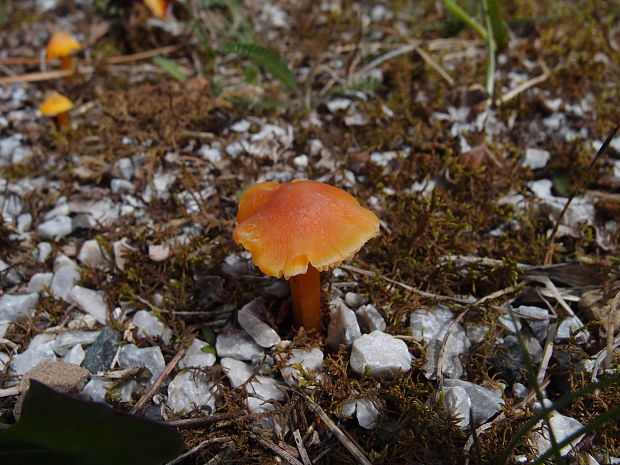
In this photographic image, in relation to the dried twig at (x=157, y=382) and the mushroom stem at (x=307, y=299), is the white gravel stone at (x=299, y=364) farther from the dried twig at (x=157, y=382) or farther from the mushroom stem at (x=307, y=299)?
the dried twig at (x=157, y=382)

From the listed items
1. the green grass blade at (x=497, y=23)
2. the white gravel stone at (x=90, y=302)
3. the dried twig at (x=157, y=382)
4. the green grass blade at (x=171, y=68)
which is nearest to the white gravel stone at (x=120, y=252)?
the white gravel stone at (x=90, y=302)

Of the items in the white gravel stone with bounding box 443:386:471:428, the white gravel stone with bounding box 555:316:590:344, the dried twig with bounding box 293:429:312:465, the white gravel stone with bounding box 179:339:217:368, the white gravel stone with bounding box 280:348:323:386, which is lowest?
the dried twig with bounding box 293:429:312:465

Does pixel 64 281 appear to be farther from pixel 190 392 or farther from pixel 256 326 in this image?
pixel 256 326

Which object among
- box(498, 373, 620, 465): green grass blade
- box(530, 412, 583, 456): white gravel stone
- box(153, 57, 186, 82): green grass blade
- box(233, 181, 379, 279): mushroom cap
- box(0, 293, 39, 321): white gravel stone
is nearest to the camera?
box(498, 373, 620, 465): green grass blade

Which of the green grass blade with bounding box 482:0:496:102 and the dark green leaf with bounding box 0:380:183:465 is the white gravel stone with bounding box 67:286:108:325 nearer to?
the dark green leaf with bounding box 0:380:183:465

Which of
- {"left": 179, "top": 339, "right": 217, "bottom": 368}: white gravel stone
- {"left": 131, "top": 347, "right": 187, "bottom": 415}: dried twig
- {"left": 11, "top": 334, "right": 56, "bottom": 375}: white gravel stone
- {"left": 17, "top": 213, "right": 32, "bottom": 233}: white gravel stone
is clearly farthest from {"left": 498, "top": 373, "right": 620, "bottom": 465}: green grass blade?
{"left": 17, "top": 213, "right": 32, "bottom": 233}: white gravel stone

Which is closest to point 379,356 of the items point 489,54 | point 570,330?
point 570,330
